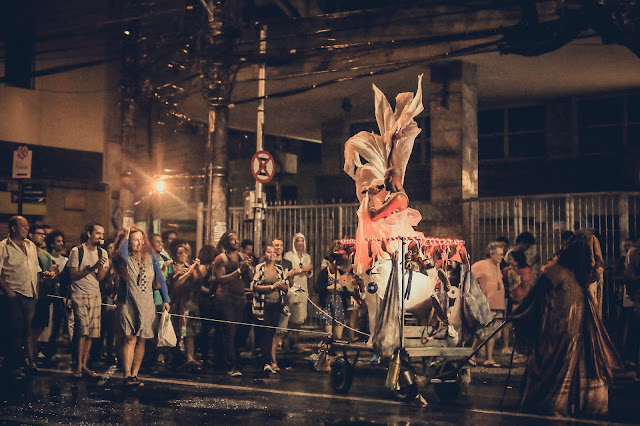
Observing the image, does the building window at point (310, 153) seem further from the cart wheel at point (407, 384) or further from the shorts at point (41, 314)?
the cart wheel at point (407, 384)

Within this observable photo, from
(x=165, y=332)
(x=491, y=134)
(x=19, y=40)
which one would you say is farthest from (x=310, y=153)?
(x=165, y=332)

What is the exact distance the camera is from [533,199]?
15.8 meters

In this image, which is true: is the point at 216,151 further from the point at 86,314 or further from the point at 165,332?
the point at 165,332

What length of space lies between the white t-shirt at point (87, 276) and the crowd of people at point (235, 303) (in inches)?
0.6

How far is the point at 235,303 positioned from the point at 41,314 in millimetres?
3128

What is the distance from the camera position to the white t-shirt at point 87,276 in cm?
1188

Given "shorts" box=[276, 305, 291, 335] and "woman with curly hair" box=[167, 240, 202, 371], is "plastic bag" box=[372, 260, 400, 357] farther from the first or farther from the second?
"woman with curly hair" box=[167, 240, 202, 371]

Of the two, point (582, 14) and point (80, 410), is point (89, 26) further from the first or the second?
point (80, 410)

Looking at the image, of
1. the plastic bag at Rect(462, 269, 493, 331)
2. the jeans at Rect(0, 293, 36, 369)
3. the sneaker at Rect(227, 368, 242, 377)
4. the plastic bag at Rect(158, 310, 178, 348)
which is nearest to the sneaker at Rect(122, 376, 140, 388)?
the plastic bag at Rect(158, 310, 178, 348)

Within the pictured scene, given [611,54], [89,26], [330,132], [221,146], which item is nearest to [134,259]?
[221,146]

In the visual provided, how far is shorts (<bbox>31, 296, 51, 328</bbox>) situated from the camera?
43.4 feet

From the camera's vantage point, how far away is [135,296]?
10.9m

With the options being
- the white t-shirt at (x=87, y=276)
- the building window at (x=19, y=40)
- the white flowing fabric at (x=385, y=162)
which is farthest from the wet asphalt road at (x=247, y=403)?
the building window at (x=19, y=40)

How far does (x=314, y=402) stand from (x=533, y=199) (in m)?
7.70
